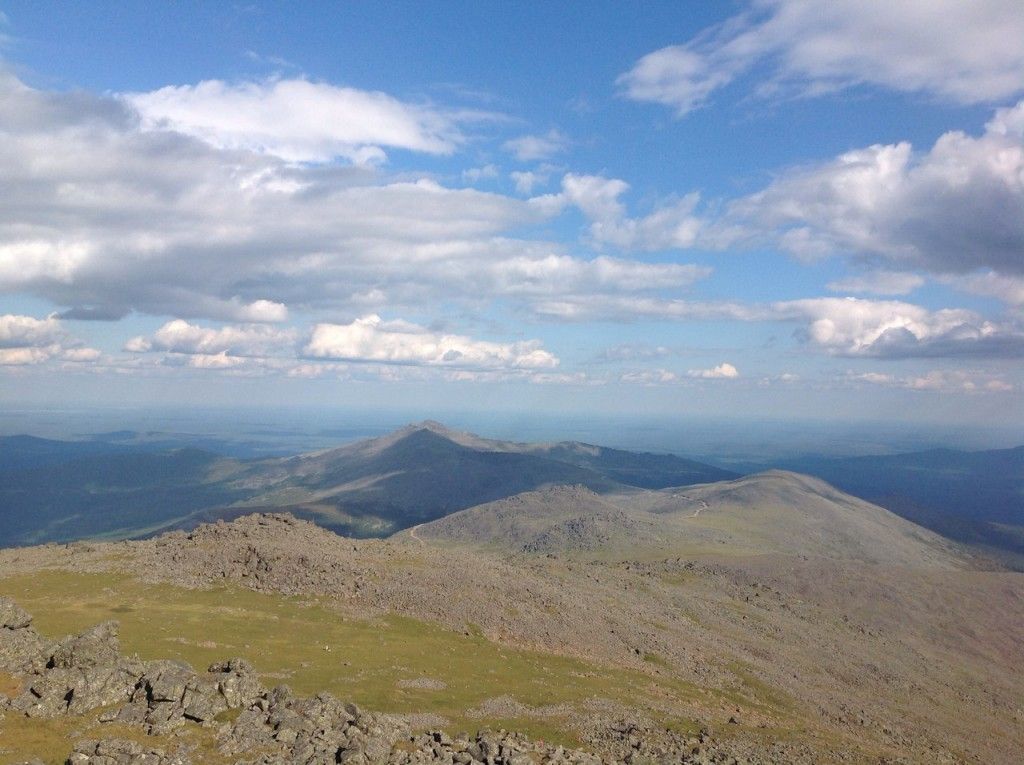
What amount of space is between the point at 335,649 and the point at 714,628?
69521mm

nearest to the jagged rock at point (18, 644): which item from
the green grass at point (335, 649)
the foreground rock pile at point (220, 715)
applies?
the foreground rock pile at point (220, 715)

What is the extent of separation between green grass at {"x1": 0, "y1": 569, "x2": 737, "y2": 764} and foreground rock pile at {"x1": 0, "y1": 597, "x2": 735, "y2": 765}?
8123mm

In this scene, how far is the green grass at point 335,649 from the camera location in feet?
211

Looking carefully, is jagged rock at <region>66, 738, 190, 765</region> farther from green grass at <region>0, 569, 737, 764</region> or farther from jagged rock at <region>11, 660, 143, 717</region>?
green grass at <region>0, 569, 737, 764</region>

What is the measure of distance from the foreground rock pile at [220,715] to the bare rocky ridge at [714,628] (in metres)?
15.0

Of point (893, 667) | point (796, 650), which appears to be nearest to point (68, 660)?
point (796, 650)

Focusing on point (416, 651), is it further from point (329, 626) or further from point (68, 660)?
point (68, 660)

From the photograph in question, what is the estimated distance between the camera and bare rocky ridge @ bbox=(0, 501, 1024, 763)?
79.6 meters

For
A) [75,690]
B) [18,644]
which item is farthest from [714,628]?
[18,644]

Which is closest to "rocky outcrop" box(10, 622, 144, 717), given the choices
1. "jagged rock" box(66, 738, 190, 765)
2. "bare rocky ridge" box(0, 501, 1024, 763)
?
"jagged rock" box(66, 738, 190, 765)

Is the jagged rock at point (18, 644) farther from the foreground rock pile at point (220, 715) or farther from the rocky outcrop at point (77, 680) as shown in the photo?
the rocky outcrop at point (77, 680)

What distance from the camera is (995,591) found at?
161125 mm

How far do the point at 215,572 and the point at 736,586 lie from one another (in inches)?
4316

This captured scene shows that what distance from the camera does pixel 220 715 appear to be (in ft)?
162
